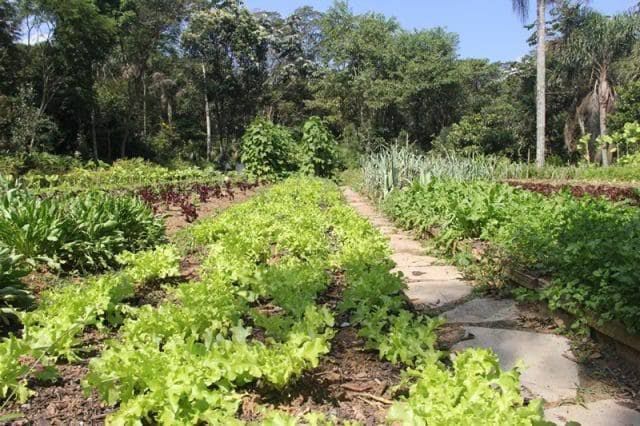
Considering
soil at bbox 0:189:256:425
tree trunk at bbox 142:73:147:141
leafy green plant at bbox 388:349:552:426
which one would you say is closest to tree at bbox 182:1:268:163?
tree trunk at bbox 142:73:147:141

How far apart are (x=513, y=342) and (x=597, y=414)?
0.85 meters

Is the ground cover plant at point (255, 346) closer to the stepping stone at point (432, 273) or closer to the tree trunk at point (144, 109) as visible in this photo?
the stepping stone at point (432, 273)

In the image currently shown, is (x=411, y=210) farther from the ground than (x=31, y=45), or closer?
closer

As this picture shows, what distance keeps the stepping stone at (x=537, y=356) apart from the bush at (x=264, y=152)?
45.3 feet

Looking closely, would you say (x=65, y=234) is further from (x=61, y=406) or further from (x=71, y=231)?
(x=61, y=406)

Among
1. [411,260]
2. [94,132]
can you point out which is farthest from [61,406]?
[94,132]

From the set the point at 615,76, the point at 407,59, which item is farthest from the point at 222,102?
the point at 615,76

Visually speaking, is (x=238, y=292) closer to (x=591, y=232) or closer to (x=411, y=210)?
(x=591, y=232)

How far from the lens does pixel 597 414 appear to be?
2.41 metres

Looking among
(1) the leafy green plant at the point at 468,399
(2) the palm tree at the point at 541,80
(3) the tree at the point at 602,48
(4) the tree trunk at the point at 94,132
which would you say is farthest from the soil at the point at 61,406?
(4) the tree trunk at the point at 94,132

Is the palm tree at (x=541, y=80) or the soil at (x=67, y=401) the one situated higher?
the palm tree at (x=541, y=80)

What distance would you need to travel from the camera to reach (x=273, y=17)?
38219 millimetres

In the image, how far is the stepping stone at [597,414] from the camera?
2338 mm

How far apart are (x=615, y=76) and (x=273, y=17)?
930 inches
